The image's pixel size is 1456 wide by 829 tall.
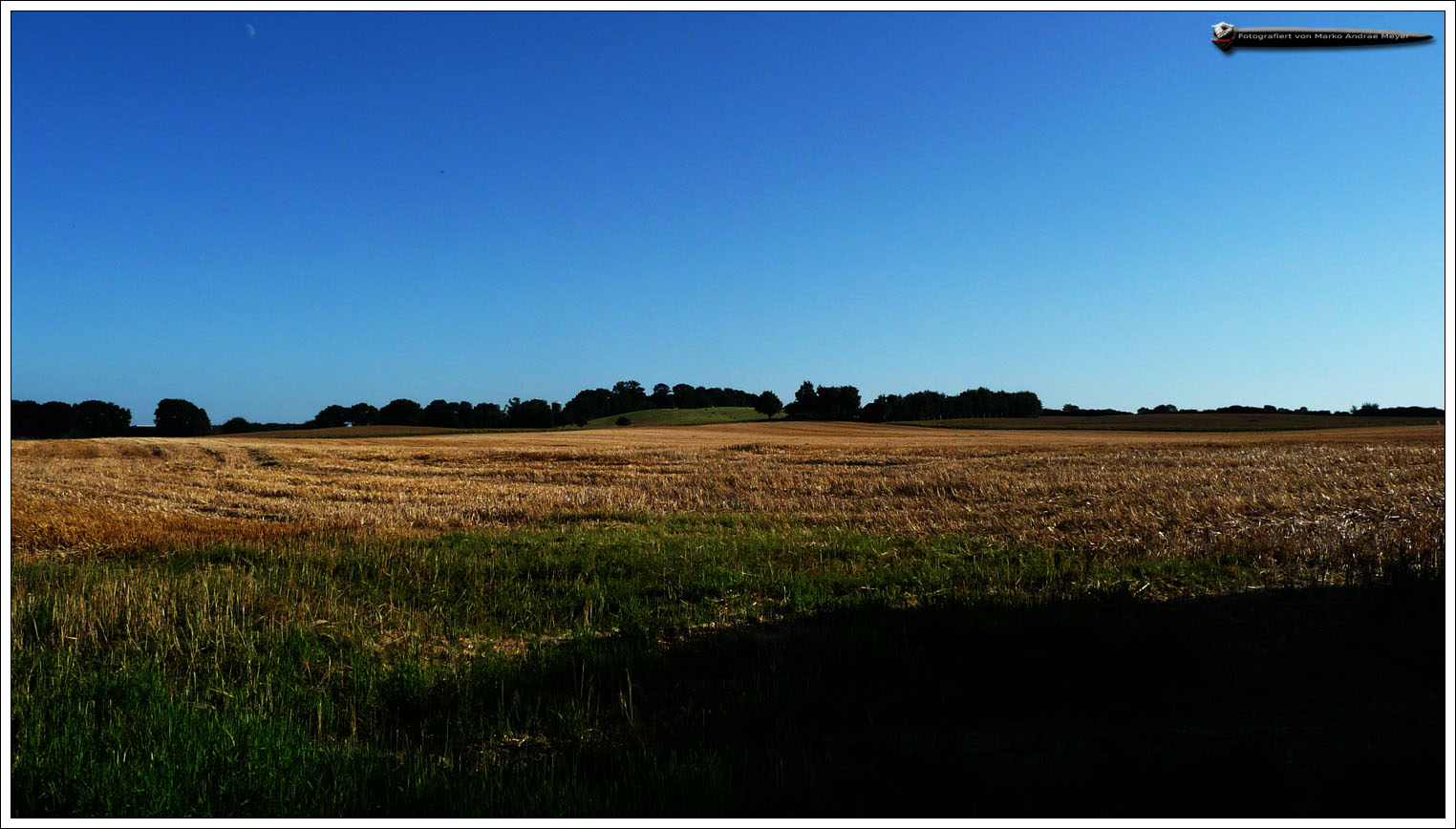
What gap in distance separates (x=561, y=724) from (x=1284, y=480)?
18.7m

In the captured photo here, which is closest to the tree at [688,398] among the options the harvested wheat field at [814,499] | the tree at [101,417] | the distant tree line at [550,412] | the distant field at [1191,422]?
the distant tree line at [550,412]

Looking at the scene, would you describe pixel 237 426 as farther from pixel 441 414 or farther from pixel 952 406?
pixel 952 406

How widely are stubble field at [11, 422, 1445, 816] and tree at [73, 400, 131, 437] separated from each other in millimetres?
82642

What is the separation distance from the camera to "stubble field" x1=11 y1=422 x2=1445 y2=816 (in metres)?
4.46

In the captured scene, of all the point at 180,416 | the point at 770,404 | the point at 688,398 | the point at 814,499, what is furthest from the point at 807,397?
the point at 814,499

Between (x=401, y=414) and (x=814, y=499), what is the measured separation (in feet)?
337

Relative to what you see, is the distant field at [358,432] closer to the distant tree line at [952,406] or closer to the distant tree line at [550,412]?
the distant tree line at [550,412]

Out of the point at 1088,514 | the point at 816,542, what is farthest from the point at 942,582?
the point at 1088,514

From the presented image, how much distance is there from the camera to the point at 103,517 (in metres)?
15.0

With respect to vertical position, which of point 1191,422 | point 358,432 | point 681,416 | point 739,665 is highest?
point 681,416

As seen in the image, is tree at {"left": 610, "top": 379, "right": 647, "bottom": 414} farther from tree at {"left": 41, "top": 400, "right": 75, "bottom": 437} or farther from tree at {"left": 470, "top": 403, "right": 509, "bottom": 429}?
tree at {"left": 41, "top": 400, "right": 75, "bottom": 437}

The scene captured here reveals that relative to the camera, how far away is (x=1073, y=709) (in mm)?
5668

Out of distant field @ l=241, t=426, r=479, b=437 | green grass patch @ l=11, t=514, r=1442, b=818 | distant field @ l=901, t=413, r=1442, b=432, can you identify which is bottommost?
green grass patch @ l=11, t=514, r=1442, b=818

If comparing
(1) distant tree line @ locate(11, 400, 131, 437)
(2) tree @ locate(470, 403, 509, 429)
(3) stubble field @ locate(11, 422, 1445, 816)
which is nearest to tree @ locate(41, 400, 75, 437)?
(1) distant tree line @ locate(11, 400, 131, 437)
